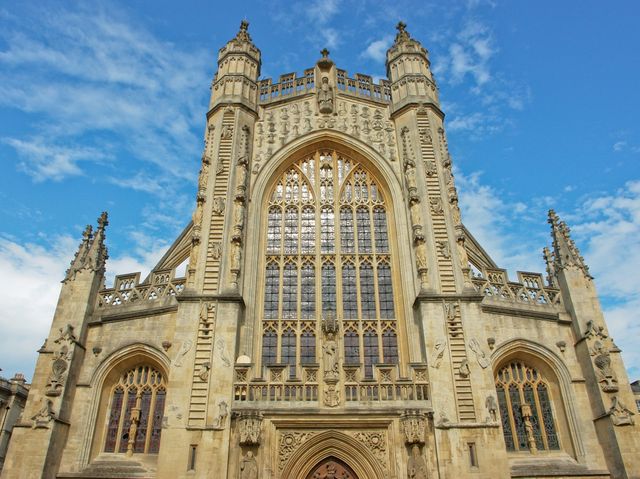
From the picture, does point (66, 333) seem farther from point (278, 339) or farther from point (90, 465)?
point (278, 339)

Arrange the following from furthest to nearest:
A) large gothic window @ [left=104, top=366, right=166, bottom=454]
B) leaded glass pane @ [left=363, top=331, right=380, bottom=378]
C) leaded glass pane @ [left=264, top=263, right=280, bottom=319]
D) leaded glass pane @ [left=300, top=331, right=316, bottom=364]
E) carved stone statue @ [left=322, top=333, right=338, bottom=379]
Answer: leaded glass pane @ [left=264, top=263, right=280, bottom=319], leaded glass pane @ [left=300, top=331, right=316, bottom=364], leaded glass pane @ [left=363, top=331, right=380, bottom=378], large gothic window @ [left=104, top=366, right=166, bottom=454], carved stone statue @ [left=322, top=333, right=338, bottom=379]

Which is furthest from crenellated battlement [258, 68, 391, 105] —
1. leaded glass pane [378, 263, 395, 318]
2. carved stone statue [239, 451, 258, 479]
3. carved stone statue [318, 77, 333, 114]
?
carved stone statue [239, 451, 258, 479]

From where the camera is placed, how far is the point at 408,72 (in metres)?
20.7

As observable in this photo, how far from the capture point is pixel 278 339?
51.7ft

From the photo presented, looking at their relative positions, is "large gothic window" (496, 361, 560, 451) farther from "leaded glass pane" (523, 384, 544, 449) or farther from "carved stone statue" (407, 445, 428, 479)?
"carved stone statue" (407, 445, 428, 479)

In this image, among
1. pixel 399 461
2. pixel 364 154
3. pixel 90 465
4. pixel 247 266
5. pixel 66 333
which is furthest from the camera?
pixel 364 154

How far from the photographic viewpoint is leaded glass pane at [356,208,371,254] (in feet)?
58.0

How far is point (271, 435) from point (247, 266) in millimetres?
5488

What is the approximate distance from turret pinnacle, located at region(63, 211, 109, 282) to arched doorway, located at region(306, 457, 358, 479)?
9.32 meters

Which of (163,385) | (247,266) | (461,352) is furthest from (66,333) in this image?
(461,352)

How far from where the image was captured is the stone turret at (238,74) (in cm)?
1964

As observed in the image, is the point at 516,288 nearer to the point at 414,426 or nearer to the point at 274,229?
the point at 414,426

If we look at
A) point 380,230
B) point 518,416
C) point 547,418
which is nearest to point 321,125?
point 380,230

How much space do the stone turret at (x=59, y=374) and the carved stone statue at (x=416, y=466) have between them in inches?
369
